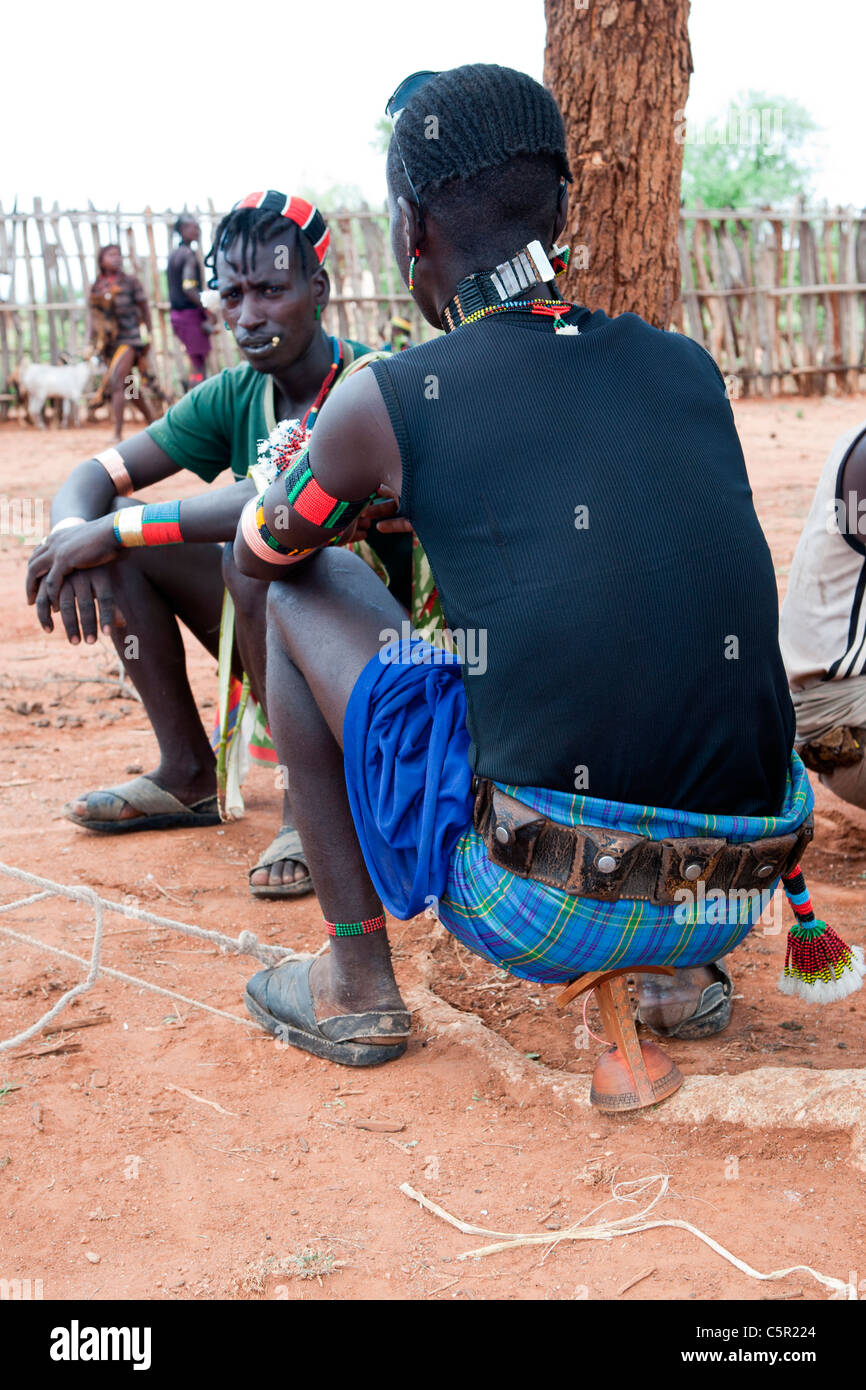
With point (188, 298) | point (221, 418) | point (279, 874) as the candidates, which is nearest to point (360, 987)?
point (279, 874)

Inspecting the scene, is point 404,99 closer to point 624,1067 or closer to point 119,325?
point 624,1067

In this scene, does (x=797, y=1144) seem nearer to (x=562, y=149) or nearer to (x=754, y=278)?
(x=562, y=149)

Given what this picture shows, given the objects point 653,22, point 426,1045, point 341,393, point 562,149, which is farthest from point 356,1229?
point 653,22

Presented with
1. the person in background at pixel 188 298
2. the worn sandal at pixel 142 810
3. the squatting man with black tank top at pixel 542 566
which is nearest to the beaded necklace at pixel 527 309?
the squatting man with black tank top at pixel 542 566

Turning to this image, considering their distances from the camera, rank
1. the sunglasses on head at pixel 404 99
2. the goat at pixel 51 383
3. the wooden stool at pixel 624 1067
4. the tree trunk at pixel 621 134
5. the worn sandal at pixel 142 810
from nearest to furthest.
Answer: the sunglasses on head at pixel 404 99
the wooden stool at pixel 624 1067
the tree trunk at pixel 621 134
the worn sandal at pixel 142 810
the goat at pixel 51 383

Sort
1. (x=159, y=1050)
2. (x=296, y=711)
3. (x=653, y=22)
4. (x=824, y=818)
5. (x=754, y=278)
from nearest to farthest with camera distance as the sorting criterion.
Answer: (x=296, y=711) → (x=159, y=1050) → (x=653, y=22) → (x=824, y=818) → (x=754, y=278)

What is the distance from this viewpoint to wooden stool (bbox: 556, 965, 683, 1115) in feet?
6.51

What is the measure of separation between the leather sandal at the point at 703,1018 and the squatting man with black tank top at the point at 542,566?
391 mm

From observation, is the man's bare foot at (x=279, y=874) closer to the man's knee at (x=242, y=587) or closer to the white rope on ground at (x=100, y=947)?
the white rope on ground at (x=100, y=947)

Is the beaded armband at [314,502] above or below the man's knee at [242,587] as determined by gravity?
above

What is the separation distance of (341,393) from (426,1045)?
1.23m

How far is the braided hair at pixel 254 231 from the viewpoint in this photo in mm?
2967

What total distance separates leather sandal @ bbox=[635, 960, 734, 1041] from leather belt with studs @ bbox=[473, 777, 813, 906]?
1.82ft

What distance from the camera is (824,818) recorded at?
3.33 m
